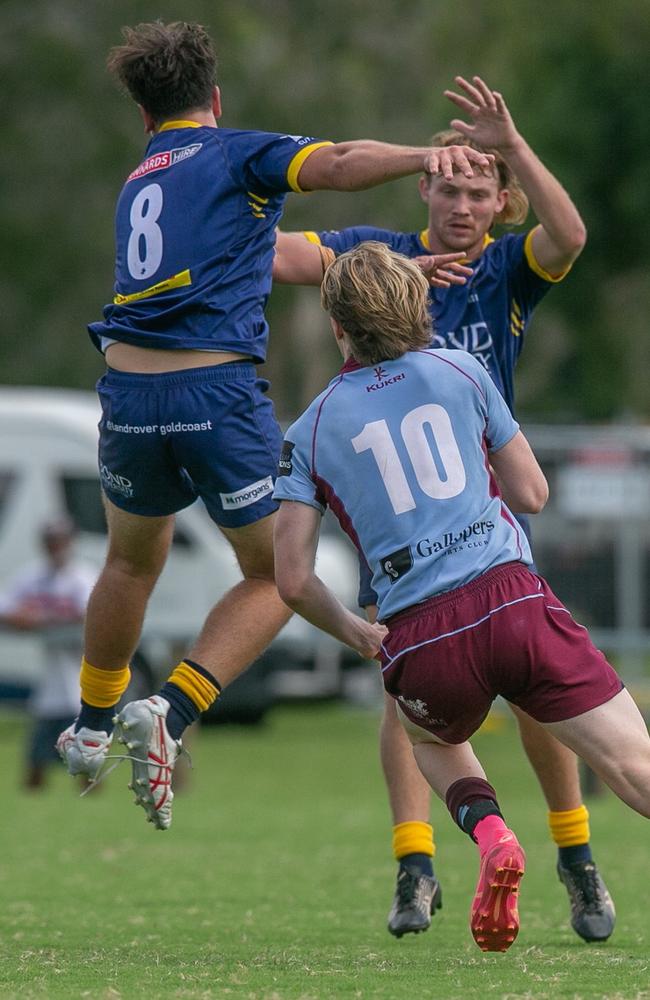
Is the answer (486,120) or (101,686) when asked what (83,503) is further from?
(486,120)

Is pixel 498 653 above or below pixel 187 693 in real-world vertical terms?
above

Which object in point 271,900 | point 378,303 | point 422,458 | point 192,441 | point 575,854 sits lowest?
point 271,900

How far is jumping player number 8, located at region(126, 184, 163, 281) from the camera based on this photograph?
618 cm

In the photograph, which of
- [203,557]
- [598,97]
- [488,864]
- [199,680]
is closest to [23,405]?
[203,557]

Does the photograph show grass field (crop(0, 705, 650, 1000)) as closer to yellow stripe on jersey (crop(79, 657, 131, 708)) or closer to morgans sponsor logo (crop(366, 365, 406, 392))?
yellow stripe on jersey (crop(79, 657, 131, 708))

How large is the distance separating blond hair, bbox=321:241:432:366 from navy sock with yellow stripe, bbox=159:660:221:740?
1522mm

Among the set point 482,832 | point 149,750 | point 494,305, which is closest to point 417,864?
point 149,750

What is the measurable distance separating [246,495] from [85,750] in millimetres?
1144

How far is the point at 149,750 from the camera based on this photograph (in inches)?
243

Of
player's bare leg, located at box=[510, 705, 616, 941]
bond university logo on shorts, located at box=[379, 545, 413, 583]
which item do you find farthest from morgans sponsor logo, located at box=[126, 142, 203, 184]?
player's bare leg, located at box=[510, 705, 616, 941]

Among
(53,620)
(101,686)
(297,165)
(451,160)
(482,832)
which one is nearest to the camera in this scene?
(482,832)

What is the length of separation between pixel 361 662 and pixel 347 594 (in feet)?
5.48

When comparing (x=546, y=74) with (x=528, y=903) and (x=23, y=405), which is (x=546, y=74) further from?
(x=528, y=903)

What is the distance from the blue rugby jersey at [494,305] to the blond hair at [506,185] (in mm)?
124
